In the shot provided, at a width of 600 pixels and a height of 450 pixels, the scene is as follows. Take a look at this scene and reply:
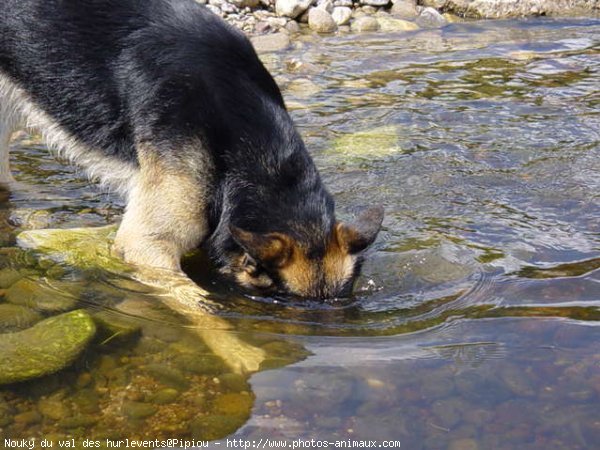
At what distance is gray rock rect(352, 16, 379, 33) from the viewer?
1311cm

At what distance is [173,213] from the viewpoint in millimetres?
5445

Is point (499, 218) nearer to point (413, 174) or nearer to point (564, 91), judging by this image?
point (413, 174)

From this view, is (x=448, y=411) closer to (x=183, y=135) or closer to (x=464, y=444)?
(x=464, y=444)

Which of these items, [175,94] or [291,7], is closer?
[175,94]

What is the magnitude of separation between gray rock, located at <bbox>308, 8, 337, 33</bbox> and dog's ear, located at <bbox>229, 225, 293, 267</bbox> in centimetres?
867

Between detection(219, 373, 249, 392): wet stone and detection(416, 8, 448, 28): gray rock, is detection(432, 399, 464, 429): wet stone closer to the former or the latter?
detection(219, 373, 249, 392): wet stone

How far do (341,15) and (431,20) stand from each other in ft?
5.01

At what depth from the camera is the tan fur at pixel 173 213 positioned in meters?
5.44

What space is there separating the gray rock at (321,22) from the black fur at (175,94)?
7270 millimetres

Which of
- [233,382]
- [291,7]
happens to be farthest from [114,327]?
[291,7]

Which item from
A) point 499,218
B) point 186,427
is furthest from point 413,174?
point 186,427

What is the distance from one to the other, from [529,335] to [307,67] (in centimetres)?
678

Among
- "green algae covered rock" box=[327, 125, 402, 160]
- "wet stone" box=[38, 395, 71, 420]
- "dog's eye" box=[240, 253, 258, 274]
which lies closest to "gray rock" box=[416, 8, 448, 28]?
"green algae covered rock" box=[327, 125, 402, 160]

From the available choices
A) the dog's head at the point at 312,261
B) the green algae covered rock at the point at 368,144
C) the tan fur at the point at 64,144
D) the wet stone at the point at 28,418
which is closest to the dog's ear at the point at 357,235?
the dog's head at the point at 312,261
